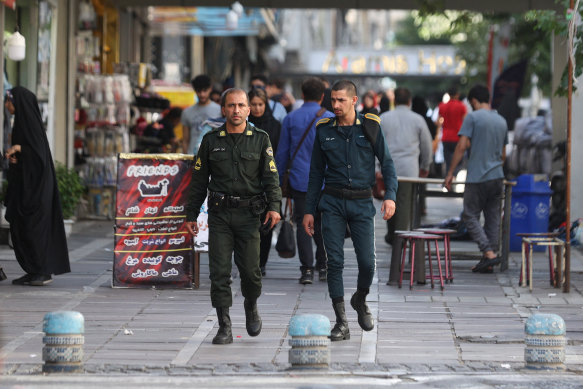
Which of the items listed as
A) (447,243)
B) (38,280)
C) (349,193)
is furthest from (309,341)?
(447,243)

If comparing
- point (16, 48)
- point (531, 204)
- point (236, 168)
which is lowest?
point (531, 204)

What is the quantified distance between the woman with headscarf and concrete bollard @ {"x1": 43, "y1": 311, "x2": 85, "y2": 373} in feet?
15.4

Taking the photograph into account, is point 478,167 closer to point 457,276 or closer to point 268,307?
point 457,276

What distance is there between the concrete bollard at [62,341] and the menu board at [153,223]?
383cm

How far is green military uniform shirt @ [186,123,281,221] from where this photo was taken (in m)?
8.50

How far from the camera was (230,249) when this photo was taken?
28.0 ft

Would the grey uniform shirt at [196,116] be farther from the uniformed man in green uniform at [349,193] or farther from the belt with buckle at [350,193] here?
the belt with buckle at [350,193]

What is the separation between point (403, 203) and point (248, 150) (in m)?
6.03

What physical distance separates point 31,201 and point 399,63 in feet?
138

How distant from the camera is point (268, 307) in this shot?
33.5 ft

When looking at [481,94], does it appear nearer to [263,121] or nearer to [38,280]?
[263,121]

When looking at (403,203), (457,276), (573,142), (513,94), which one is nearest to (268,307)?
(457,276)

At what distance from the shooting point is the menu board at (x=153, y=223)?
36.4 feet

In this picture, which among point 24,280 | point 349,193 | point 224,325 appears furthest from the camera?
point 24,280
